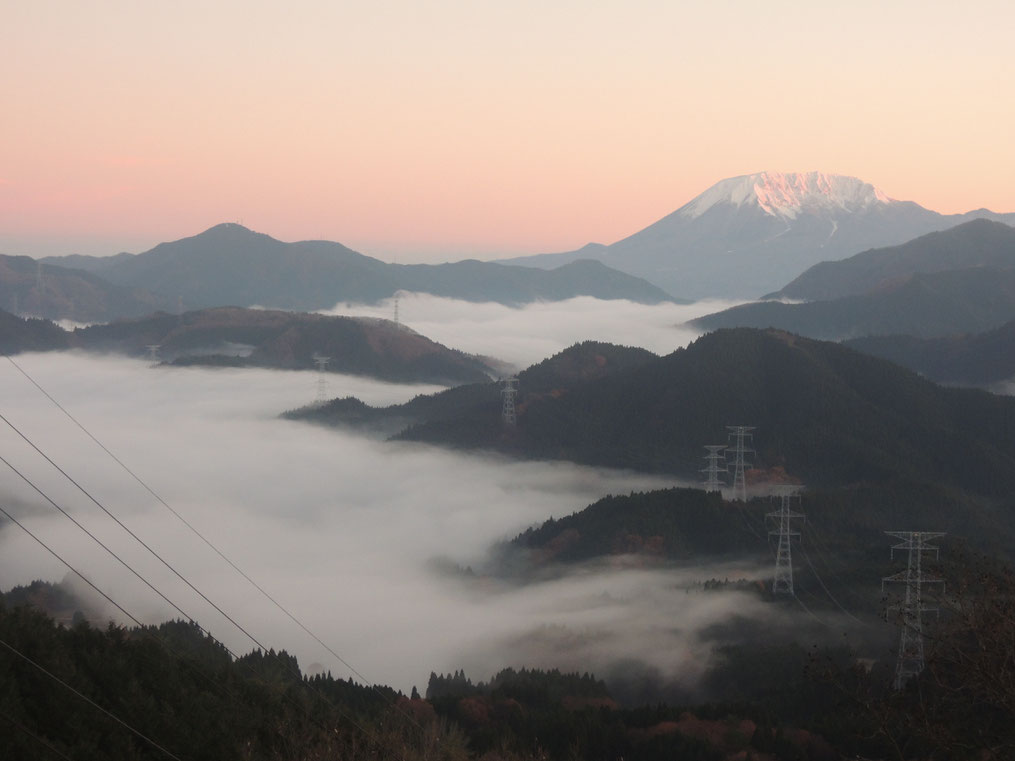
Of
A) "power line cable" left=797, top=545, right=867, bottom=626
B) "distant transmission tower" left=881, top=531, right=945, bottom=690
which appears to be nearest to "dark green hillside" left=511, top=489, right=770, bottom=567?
"power line cable" left=797, top=545, right=867, bottom=626

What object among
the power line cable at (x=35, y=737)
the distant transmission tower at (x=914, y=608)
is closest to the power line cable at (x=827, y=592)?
the distant transmission tower at (x=914, y=608)

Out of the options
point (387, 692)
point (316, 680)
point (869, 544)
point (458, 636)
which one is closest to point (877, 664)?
point (387, 692)

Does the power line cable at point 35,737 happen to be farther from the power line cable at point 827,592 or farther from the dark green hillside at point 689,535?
the dark green hillside at point 689,535

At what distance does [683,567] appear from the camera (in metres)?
183

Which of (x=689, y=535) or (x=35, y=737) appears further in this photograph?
(x=689, y=535)

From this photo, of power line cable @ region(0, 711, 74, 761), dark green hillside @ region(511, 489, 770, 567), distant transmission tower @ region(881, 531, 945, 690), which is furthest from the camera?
dark green hillside @ region(511, 489, 770, 567)

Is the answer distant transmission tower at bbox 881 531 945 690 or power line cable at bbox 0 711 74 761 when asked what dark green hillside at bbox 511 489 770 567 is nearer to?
distant transmission tower at bbox 881 531 945 690

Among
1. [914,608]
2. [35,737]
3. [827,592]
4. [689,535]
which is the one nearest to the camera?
[914,608]

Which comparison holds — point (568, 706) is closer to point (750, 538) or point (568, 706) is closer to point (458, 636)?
point (458, 636)

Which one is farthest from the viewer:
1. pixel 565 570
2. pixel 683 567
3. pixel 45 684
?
pixel 565 570

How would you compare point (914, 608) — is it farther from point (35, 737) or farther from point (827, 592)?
point (827, 592)

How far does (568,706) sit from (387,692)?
1721 centimetres

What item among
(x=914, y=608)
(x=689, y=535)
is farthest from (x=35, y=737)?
(x=689, y=535)

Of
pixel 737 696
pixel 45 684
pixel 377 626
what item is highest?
pixel 45 684
